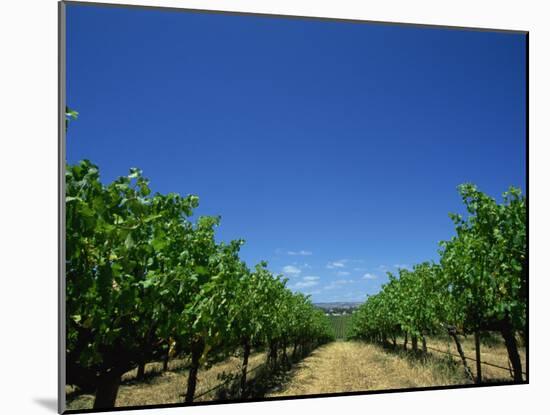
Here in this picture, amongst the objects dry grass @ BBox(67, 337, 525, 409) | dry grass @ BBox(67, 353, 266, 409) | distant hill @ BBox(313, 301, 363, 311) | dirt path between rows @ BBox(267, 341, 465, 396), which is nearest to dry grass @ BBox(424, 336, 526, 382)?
dry grass @ BBox(67, 337, 525, 409)

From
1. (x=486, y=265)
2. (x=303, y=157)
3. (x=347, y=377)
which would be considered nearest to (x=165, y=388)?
(x=347, y=377)

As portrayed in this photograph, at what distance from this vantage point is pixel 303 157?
500 cm

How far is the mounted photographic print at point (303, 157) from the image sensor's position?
4.21 metres

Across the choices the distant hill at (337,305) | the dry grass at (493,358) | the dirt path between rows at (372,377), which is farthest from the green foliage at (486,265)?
the distant hill at (337,305)

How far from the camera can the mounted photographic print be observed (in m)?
4.21

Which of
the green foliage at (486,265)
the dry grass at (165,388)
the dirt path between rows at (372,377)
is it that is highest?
the green foliage at (486,265)

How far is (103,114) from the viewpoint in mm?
4195

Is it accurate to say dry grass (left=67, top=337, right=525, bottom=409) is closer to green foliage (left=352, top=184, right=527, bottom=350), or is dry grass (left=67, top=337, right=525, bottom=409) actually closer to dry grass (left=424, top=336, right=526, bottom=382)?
dry grass (left=424, top=336, right=526, bottom=382)

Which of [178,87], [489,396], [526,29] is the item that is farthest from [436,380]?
[178,87]

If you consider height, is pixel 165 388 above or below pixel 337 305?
below

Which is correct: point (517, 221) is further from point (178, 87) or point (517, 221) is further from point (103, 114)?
point (103, 114)

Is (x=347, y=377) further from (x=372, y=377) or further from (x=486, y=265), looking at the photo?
(x=486, y=265)

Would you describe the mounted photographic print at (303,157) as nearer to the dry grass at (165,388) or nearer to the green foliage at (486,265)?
the green foliage at (486,265)
